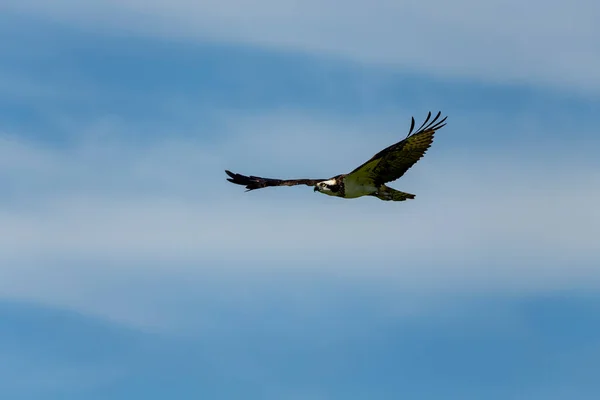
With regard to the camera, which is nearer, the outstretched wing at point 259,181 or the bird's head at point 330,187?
the bird's head at point 330,187

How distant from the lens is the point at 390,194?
5147 cm

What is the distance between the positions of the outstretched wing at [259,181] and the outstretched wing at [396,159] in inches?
135

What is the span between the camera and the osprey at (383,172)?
48.8m

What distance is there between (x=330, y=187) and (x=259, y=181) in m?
6.95

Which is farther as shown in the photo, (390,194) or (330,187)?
(390,194)

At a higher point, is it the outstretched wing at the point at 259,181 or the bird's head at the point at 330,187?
the outstretched wing at the point at 259,181

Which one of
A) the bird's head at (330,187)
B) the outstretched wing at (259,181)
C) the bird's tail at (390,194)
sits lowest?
the bird's tail at (390,194)

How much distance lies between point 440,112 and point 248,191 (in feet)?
43.0

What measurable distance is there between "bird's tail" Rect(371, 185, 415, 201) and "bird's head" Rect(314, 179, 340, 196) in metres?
1.66

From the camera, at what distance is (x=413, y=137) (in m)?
48.7

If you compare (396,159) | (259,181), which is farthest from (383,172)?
(259,181)

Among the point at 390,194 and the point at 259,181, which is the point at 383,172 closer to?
the point at 390,194

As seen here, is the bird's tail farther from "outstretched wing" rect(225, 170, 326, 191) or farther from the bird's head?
"outstretched wing" rect(225, 170, 326, 191)

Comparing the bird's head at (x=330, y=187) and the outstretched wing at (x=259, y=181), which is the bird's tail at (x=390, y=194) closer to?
the bird's head at (x=330, y=187)
